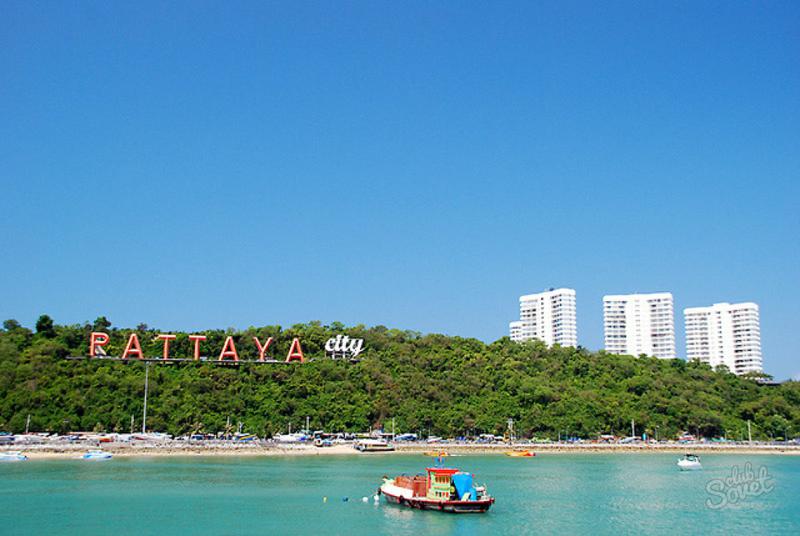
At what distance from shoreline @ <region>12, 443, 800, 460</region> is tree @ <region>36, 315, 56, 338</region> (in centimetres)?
2599

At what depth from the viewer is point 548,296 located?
643 feet

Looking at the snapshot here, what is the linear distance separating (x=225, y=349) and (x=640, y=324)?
119m

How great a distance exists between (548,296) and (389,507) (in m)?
158

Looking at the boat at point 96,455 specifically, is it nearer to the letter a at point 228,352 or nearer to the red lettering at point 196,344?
the red lettering at point 196,344

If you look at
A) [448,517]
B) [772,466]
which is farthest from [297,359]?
[448,517]

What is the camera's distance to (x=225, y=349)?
3937 inches

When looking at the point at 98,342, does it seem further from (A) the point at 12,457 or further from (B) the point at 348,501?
(B) the point at 348,501

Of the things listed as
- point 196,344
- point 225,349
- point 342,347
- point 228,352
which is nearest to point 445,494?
point 225,349

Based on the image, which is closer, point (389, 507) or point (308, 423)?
point (389, 507)

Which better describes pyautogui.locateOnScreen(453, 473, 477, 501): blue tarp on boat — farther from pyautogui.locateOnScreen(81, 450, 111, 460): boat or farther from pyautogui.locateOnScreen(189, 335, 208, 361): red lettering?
pyautogui.locateOnScreen(189, 335, 208, 361): red lettering

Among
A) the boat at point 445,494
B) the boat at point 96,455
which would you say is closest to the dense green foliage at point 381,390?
the boat at point 96,455

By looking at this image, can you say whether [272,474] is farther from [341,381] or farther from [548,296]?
[548,296]

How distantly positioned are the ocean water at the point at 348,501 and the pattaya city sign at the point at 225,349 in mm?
24930

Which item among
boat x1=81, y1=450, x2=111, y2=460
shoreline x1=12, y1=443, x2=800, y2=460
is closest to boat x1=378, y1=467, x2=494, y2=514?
boat x1=81, y1=450, x2=111, y2=460
